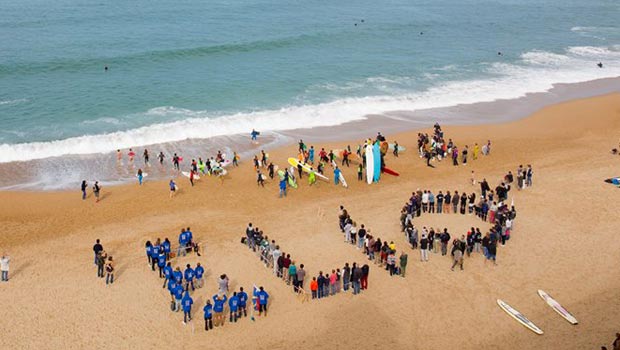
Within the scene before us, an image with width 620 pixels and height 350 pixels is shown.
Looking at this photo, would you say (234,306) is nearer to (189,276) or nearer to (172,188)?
(189,276)

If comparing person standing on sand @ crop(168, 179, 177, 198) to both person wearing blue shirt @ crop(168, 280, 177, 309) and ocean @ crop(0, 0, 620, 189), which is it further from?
person wearing blue shirt @ crop(168, 280, 177, 309)

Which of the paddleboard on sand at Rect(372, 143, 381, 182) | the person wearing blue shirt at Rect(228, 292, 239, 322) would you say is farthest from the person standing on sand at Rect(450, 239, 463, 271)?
the paddleboard on sand at Rect(372, 143, 381, 182)

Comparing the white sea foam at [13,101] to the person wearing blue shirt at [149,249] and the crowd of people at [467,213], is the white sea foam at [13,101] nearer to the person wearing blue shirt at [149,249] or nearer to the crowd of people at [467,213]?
the person wearing blue shirt at [149,249]

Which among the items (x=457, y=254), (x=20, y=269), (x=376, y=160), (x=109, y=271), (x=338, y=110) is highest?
(x=338, y=110)

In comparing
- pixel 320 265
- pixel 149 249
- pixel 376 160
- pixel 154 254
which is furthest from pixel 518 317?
pixel 149 249

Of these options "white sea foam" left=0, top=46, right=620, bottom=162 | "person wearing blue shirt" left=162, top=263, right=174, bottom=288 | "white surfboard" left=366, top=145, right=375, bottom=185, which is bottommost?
"person wearing blue shirt" left=162, top=263, right=174, bottom=288

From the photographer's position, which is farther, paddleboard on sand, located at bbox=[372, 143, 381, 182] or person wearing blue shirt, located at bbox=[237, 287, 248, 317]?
paddleboard on sand, located at bbox=[372, 143, 381, 182]

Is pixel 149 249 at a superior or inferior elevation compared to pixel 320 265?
superior

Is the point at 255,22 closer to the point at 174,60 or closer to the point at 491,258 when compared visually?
the point at 174,60
